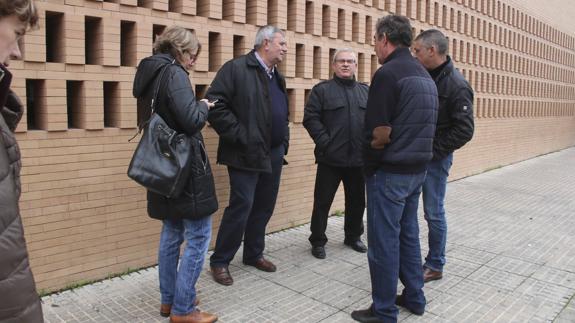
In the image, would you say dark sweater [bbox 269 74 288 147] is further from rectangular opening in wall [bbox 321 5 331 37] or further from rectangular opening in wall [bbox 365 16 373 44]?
rectangular opening in wall [bbox 365 16 373 44]

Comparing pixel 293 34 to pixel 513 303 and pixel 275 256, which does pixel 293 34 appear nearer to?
pixel 275 256

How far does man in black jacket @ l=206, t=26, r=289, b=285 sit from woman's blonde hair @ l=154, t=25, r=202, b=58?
0.71 meters

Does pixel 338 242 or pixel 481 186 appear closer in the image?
pixel 338 242

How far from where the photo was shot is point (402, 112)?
130 inches

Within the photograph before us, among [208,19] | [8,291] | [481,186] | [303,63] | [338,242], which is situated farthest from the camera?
[481,186]

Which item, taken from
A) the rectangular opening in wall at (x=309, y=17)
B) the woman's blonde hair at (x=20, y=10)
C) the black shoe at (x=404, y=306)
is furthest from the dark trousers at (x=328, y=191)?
the woman's blonde hair at (x=20, y=10)

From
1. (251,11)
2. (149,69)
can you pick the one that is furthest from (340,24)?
(149,69)

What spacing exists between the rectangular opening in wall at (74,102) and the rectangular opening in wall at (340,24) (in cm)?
345

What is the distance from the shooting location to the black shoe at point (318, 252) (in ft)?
15.9

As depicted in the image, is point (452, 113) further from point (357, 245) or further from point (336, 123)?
point (357, 245)

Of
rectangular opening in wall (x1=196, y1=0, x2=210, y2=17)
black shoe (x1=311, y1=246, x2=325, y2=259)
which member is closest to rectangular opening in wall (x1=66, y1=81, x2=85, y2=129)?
rectangular opening in wall (x1=196, y1=0, x2=210, y2=17)

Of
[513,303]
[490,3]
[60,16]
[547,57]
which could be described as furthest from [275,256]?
[547,57]

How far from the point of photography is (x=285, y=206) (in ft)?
18.7

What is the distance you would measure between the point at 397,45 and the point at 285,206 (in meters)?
2.68
